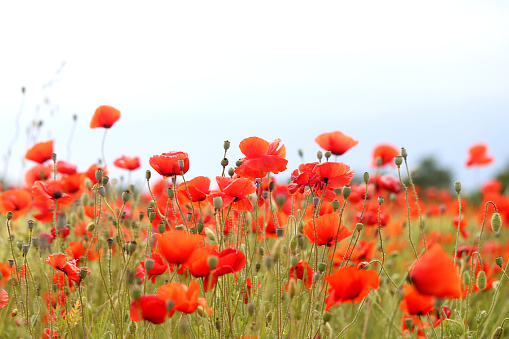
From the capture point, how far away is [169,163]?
1.88 meters

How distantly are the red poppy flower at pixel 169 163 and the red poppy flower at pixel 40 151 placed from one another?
4.32ft

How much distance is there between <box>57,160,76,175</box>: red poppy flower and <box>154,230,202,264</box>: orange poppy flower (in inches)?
68.1

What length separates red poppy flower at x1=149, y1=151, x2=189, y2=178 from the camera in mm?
1870

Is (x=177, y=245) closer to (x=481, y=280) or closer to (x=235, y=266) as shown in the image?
(x=235, y=266)

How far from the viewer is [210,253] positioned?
4.70 ft

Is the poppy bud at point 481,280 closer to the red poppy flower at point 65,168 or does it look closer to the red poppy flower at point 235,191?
the red poppy flower at point 235,191

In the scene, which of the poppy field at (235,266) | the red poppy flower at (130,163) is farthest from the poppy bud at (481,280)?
the red poppy flower at (130,163)

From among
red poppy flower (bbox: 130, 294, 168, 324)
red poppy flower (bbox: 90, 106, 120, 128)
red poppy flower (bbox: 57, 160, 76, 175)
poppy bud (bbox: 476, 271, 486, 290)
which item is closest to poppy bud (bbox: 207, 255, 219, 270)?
red poppy flower (bbox: 130, 294, 168, 324)

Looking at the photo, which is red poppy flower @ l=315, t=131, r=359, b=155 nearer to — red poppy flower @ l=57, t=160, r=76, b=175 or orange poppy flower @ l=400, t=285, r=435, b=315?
orange poppy flower @ l=400, t=285, r=435, b=315

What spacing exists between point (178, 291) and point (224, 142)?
0.79 m

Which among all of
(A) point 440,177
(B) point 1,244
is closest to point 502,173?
(A) point 440,177

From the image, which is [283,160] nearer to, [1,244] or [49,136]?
[1,244]

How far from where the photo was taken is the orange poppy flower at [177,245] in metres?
1.34

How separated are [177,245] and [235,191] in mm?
469
